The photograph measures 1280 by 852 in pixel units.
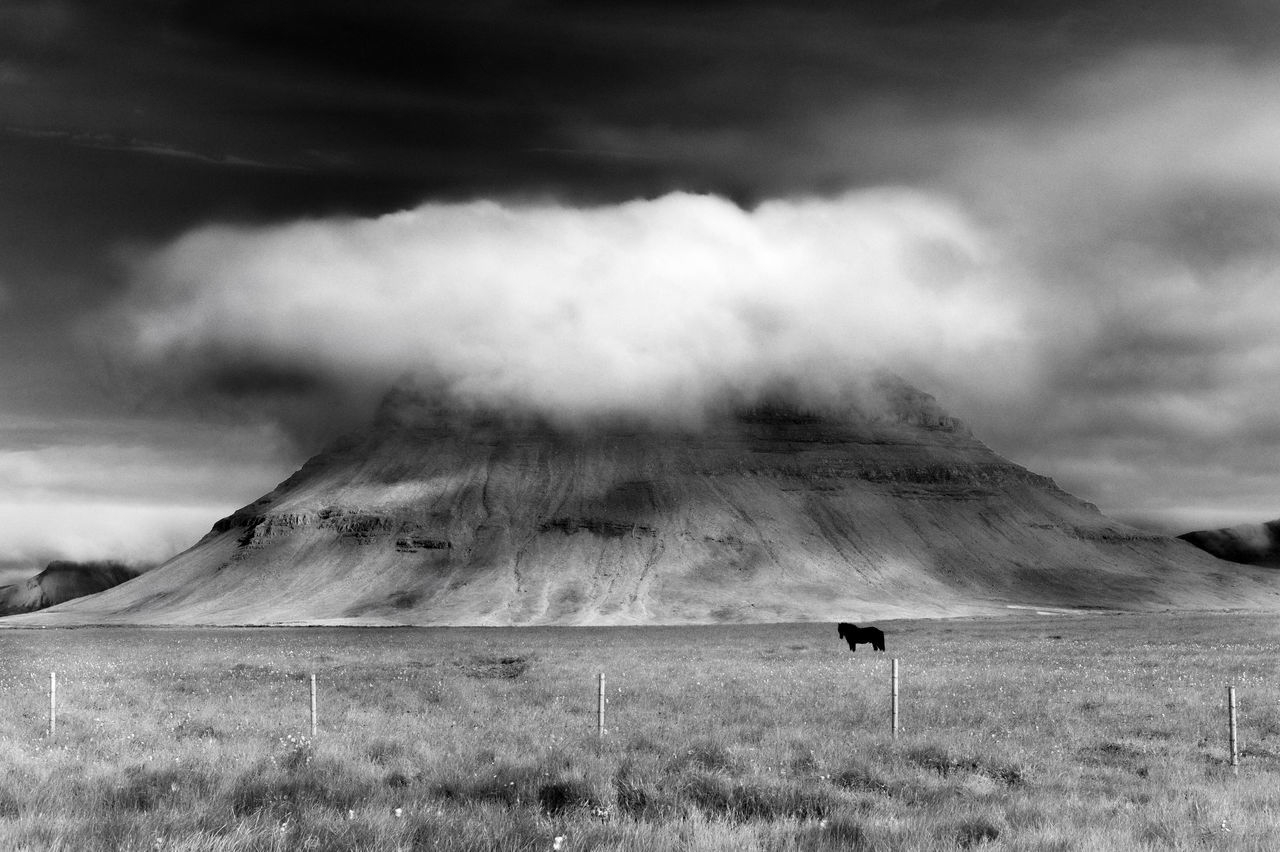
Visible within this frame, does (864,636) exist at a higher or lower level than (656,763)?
lower

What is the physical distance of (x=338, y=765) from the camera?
58.2 feet

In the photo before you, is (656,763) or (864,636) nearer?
(656,763)

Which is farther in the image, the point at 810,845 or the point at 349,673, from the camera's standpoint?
the point at 349,673

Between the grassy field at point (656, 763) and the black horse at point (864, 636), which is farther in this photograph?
the black horse at point (864, 636)

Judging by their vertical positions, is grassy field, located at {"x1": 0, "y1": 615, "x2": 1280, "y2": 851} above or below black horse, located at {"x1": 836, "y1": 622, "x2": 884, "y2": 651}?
above

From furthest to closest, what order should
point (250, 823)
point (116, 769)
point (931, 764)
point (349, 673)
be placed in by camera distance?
point (349, 673) < point (931, 764) < point (116, 769) < point (250, 823)

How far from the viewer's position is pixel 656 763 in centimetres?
1778

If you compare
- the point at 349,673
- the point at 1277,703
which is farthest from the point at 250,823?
the point at 349,673

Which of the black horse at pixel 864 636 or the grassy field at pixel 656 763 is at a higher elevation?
the grassy field at pixel 656 763

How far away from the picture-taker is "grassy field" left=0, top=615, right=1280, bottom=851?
1248 centimetres

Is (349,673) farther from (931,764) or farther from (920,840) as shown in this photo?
(920,840)

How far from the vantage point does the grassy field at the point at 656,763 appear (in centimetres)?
1248

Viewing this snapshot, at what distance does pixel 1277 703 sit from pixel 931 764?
14.0 metres

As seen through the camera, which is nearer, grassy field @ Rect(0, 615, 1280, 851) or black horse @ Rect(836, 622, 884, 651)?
grassy field @ Rect(0, 615, 1280, 851)
